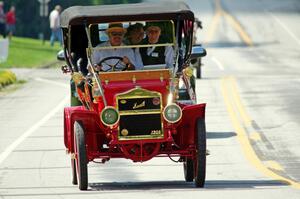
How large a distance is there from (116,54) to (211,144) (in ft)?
17.5

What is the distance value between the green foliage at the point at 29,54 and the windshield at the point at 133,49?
27326mm

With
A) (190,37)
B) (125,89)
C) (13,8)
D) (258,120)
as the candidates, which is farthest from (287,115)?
(13,8)

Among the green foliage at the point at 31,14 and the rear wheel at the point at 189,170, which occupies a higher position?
the rear wheel at the point at 189,170

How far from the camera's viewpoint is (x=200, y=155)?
1464cm

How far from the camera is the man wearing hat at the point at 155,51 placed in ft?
52.4

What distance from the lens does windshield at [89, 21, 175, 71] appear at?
626 inches

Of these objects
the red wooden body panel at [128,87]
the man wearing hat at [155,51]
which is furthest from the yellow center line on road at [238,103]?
the red wooden body panel at [128,87]

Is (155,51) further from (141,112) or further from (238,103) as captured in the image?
(238,103)

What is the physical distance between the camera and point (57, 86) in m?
35.7

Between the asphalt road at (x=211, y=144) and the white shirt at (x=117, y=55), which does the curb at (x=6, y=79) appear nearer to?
the asphalt road at (x=211, y=144)

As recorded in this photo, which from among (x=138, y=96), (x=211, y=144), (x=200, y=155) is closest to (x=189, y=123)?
(x=200, y=155)

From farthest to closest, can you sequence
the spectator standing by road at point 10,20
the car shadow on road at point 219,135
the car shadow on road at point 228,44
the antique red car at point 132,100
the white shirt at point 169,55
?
the car shadow on road at point 228,44 < the spectator standing by road at point 10,20 < the car shadow on road at point 219,135 < the white shirt at point 169,55 < the antique red car at point 132,100

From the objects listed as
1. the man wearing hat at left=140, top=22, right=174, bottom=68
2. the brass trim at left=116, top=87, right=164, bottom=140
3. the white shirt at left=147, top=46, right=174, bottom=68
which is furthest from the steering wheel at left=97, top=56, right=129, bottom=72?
the brass trim at left=116, top=87, right=164, bottom=140

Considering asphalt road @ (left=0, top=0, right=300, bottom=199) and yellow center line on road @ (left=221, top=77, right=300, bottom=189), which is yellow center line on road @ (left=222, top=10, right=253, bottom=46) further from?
yellow center line on road @ (left=221, top=77, right=300, bottom=189)
